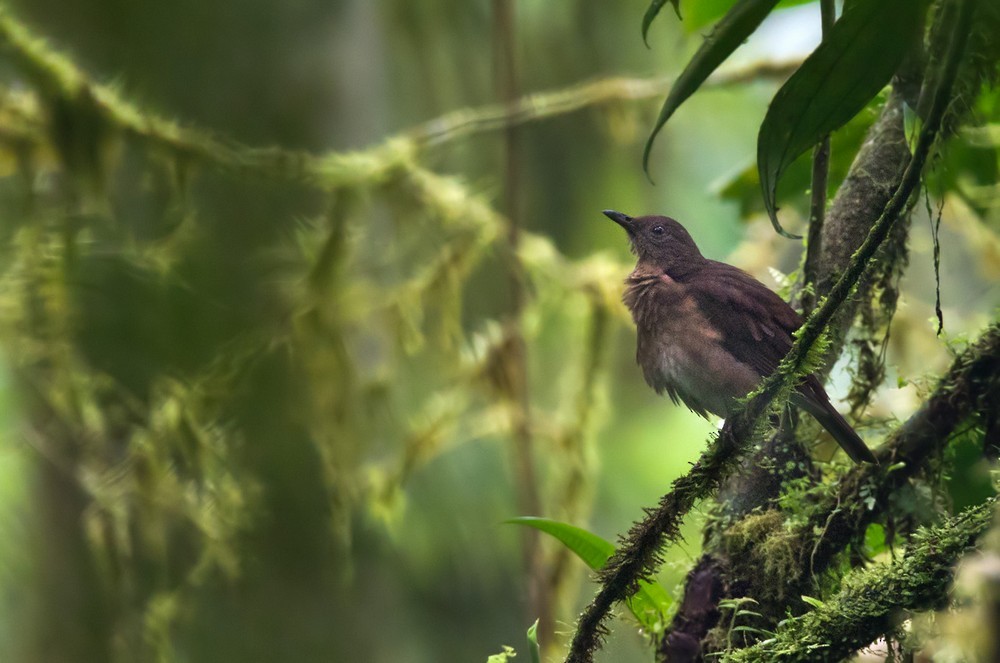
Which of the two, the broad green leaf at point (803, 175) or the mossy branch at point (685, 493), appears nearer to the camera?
the mossy branch at point (685, 493)

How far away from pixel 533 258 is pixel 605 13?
2049 mm

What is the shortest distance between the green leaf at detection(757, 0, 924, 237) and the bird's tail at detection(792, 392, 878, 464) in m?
0.41

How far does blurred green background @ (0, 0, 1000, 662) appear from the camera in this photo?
130 inches

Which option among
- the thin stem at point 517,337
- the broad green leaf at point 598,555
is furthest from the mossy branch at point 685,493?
the thin stem at point 517,337

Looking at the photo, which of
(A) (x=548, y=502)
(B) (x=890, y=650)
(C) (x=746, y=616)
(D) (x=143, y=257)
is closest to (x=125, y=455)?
(D) (x=143, y=257)

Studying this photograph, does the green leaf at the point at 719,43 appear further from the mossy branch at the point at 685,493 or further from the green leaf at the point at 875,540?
the green leaf at the point at 875,540

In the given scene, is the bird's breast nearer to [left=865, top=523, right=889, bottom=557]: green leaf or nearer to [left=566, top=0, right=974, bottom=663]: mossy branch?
[left=865, top=523, right=889, bottom=557]: green leaf

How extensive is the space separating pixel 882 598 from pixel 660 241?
1325 mm

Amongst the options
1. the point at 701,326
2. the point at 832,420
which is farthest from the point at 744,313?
the point at 832,420

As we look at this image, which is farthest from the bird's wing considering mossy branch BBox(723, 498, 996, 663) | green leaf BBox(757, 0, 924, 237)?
mossy branch BBox(723, 498, 996, 663)

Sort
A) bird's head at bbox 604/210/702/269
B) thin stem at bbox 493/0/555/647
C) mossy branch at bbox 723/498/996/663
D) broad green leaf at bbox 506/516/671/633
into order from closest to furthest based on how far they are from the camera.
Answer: mossy branch at bbox 723/498/996/663 → broad green leaf at bbox 506/516/671/633 → bird's head at bbox 604/210/702/269 → thin stem at bbox 493/0/555/647

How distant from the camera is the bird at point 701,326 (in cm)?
191

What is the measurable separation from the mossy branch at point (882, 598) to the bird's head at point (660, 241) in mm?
1153

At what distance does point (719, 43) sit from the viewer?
4.20ft
